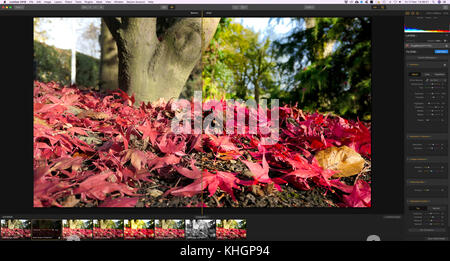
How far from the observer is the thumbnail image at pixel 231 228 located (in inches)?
25.9

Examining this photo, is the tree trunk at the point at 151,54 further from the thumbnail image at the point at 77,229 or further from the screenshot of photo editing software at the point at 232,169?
the thumbnail image at the point at 77,229

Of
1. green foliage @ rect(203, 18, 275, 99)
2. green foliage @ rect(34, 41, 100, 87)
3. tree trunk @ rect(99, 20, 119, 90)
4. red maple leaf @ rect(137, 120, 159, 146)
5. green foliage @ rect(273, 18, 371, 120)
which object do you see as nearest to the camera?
red maple leaf @ rect(137, 120, 159, 146)

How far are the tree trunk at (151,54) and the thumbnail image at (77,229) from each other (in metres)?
1.02

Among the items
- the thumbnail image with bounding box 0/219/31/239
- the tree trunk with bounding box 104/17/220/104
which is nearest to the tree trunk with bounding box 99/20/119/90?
the tree trunk with bounding box 104/17/220/104

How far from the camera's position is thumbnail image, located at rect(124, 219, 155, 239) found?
2.12ft

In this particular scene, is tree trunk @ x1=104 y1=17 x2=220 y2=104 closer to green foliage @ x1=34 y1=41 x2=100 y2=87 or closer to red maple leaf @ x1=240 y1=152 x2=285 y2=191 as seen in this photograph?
red maple leaf @ x1=240 y1=152 x2=285 y2=191

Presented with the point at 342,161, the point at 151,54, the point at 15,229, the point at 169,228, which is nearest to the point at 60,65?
the point at 151,54

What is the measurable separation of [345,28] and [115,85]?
2.05 metres

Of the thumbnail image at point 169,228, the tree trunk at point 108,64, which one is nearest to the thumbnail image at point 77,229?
the thumbnail image at point 169,228

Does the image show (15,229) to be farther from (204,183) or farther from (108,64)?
(108,64)

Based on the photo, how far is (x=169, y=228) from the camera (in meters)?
0.66

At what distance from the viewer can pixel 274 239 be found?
0.67 m

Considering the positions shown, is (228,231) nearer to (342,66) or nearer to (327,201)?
(327,201)

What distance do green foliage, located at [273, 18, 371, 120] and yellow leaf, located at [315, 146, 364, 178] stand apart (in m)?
1.09
